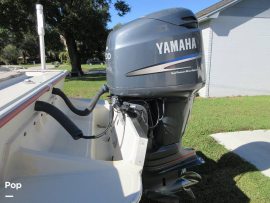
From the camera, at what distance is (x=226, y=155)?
4.14 meters

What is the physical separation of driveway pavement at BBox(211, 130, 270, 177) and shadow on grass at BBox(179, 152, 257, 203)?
0.44 feet

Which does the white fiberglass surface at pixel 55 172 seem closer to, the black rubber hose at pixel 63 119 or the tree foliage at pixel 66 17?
the black rubber hose at pixel 63 119

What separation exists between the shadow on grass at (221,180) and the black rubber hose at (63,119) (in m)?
1.41

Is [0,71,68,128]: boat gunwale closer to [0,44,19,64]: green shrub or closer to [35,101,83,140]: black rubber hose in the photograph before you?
[35,101,83,140]: black rubber hose

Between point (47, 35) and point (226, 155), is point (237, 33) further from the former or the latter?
point (47, 35)

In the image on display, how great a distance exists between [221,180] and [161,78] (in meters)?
1.59

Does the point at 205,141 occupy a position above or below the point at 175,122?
below

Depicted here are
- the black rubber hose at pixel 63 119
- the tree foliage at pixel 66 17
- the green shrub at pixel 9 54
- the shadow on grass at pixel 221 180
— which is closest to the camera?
the black rubber hose at pixel 63 119

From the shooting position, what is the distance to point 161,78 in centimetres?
237

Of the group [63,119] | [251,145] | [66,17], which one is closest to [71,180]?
[63,119]

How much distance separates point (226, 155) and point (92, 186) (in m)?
2.72

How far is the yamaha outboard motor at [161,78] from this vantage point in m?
2.37

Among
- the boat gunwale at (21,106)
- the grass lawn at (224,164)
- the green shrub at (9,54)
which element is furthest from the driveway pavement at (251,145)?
the green shrub at (9,54)

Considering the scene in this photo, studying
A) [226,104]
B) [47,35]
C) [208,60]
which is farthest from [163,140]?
[47,35]
